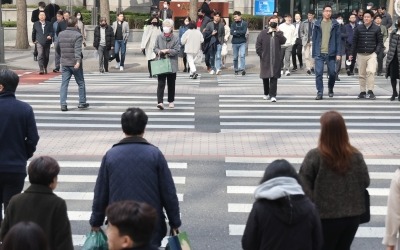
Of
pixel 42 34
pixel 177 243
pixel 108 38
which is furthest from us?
pixel 108 38

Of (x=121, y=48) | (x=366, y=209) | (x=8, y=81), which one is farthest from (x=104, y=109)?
(x=366, y=209)

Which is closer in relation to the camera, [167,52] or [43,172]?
[43,172]

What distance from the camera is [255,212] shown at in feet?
17.7

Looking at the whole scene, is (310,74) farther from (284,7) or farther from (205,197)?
(284,7)

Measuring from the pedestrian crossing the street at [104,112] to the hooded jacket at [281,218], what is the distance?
34.1ft

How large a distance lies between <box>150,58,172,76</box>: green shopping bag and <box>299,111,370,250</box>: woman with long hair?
35.9ft

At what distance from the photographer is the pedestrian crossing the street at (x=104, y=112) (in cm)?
1616

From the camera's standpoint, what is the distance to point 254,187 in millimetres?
11109

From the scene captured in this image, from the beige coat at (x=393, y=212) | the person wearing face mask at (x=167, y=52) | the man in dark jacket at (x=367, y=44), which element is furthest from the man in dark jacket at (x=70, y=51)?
the beige coat at (x=393, y=212)

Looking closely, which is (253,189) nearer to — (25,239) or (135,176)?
(135,176)

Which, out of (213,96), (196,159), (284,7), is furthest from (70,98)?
(284,7)

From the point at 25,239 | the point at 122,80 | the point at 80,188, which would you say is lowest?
the point at 80,188

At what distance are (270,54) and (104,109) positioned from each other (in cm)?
378

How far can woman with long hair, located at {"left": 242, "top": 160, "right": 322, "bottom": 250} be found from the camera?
17.4ft
